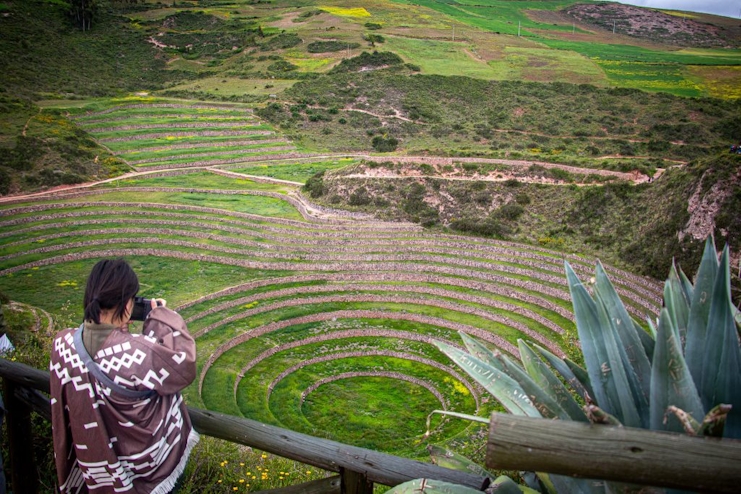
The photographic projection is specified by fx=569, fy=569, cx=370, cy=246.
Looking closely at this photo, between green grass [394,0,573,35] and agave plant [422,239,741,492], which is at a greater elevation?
green grass [394,0,573,35]

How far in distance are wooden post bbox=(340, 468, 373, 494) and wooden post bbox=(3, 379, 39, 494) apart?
10.2ft

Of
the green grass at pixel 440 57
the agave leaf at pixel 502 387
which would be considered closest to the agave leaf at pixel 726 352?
the agave leaf at pixel 502 387

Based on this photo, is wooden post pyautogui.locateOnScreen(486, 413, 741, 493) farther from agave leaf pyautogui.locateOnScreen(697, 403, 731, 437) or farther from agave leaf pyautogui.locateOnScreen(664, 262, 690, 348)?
agave leaf pyautogui.locateOnScreen(664, 262, 690, 348)

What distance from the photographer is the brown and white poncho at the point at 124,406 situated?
11.7 ft

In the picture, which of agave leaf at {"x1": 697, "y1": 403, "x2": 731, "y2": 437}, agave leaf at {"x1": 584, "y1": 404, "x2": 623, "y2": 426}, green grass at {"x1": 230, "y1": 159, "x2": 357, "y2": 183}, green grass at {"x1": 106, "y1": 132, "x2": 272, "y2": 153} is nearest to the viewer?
agave leaf at {"x1": 697, "y1": 403, "x2": 731, "y2": 437}

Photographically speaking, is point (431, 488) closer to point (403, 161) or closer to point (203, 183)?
point (403, 161)

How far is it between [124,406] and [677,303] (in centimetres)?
336

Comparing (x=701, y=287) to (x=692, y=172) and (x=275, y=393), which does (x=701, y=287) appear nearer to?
(x=275, y=393)

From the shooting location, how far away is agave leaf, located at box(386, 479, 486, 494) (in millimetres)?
2814

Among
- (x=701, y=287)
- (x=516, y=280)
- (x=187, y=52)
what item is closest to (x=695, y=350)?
(x=701, y=287)

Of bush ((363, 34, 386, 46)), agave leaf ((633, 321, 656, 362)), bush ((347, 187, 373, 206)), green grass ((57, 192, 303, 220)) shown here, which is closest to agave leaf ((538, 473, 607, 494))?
agave leaf ((633, 321, 656, 362))

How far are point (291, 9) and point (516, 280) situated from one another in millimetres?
76299

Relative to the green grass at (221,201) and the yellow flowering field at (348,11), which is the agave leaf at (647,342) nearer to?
the green grass at (221,201)

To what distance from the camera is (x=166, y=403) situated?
3.82 metres
